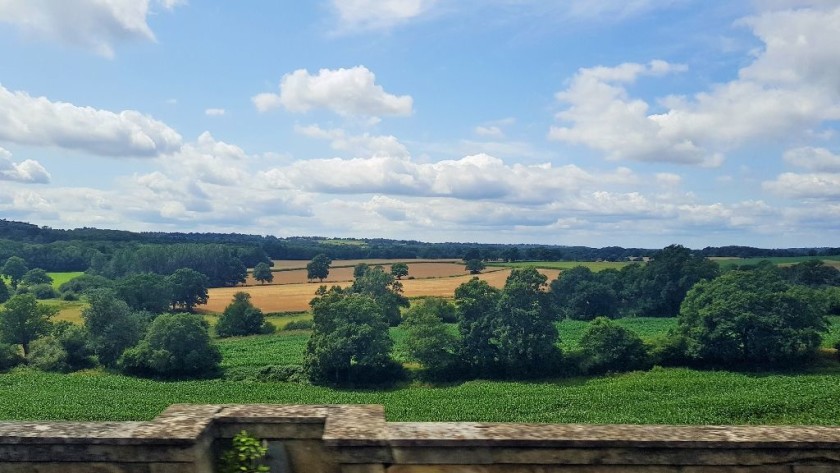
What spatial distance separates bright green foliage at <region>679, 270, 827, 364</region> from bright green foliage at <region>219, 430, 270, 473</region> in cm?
4815

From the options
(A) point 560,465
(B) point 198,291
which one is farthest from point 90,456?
(B) point 198,291

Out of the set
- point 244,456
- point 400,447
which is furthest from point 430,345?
point 400,447

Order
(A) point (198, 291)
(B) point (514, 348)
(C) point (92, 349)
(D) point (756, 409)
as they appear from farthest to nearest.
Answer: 1. (A) point (198, 291)
2. (C) point (92, 349)
3. (B) point (514, 348)
4. (D) point (756, 409)

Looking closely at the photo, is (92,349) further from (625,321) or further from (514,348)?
(625,321)

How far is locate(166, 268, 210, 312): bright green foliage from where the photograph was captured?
7350cm

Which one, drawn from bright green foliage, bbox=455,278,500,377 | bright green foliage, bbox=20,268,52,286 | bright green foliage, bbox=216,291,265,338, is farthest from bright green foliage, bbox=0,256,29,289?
bright green foliage, bbox=455,278,500,377

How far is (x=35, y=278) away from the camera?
88.3m

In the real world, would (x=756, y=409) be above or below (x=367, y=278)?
below

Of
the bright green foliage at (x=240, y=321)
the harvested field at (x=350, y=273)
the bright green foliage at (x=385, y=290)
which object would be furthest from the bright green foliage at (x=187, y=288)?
the bright green foliage at (x=385, y=290)

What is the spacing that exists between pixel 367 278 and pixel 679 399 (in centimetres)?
4219

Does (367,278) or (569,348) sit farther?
(367,278)

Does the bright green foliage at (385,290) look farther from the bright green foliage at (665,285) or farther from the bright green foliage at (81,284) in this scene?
the bright green foliage at (81,284)

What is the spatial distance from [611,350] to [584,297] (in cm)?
2932

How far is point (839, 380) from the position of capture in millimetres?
40219
